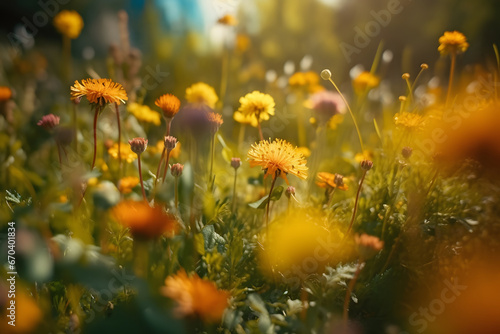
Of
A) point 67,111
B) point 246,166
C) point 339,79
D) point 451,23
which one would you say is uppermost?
point 451,23

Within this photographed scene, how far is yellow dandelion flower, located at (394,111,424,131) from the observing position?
0.85 m

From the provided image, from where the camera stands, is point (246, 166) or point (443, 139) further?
point (246, 166)

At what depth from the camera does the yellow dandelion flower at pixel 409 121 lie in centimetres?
85

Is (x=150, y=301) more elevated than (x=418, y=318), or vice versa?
(x=418, y=318)

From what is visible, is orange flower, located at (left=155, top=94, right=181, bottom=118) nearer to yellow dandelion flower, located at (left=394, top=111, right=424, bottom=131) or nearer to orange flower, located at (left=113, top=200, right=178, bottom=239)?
orange flower, located at (left=113, top=200, right=178, bottom=239)

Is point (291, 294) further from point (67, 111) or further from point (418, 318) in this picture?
point (67, 111)

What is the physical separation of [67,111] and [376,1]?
3517mm

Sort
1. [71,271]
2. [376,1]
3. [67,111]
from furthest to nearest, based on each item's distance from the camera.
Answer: [376,1]
[67,111]
[71,271]

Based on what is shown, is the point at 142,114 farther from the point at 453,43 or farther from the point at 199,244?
the point at 453,43

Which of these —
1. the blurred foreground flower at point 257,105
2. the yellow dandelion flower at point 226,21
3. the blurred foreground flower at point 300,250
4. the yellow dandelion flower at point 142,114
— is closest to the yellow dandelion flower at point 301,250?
the blurred foreground flower at point 300,250

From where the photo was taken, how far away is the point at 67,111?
1.76 meters

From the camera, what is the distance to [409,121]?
858mm

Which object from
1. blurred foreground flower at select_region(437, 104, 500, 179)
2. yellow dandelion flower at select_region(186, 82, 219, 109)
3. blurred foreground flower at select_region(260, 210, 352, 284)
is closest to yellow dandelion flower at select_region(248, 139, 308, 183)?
blurred foreground flower at select_region(260, 210, 352, 284)

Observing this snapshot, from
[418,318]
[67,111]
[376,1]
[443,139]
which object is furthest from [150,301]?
[376,1]
